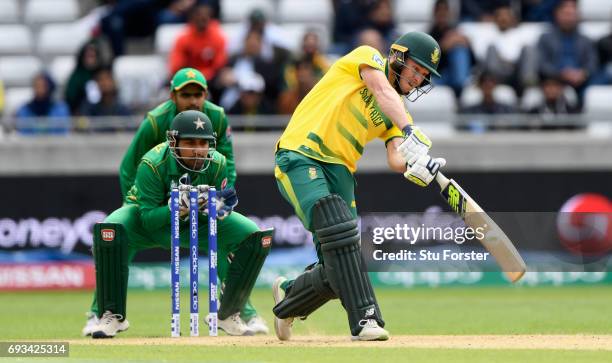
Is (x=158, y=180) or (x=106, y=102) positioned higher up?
(x=106, y=102)

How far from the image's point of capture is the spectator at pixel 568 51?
52.5 feet

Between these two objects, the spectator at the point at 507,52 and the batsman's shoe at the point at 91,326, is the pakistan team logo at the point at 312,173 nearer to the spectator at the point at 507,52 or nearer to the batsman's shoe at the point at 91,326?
the batsman's shoe at the point at 91,326

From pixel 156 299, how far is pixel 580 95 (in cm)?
572

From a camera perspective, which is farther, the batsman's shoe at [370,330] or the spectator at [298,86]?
the spectator at [298,86]

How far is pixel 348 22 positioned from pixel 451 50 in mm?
1538

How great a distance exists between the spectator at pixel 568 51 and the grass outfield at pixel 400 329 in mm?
2682

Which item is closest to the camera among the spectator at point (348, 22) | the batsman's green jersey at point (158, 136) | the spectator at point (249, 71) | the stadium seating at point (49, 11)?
the batsman's green jersey at point (158, 136)

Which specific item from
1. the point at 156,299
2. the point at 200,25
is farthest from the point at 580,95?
the point at 156,299

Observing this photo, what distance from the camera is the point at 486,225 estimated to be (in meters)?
8.84

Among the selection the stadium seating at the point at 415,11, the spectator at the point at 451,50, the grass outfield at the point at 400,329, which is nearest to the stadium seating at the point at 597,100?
the spectator at the point at 451,50

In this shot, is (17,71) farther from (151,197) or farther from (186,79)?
(151,197)

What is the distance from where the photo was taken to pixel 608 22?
17.7 m

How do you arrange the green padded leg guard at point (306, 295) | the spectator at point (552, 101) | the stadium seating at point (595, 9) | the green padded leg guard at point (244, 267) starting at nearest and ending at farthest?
the green padded leg guard at point (306, 295) < the green padded leg guard at point (244, 267) < the spectator at point (552, 101) < the stadium seating at point (595, 9)

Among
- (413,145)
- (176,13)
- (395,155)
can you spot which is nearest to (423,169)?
(413,145)
